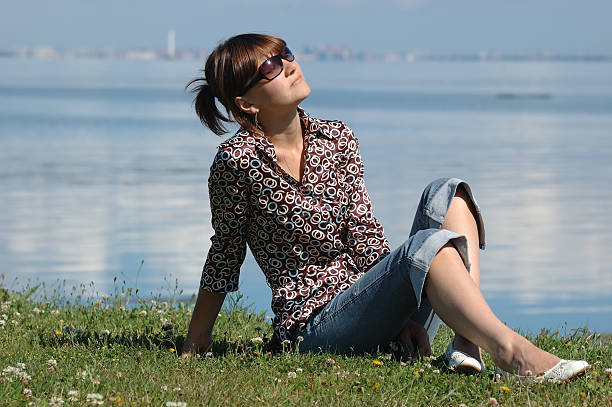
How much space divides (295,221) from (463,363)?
1.08 metres

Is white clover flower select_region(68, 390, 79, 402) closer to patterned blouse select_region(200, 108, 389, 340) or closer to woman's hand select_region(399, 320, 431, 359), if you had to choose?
patterned blouse select_region(200, 108, 389, 340)

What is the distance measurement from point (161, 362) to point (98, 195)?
12169 millimetres

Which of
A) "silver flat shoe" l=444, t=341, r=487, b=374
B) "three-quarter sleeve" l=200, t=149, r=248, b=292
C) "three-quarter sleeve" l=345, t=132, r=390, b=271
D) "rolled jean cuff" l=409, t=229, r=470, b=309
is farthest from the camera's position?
"three-quarter sleeve" l=345, t=132, r=390, b=271

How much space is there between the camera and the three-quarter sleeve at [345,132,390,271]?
18.3 feet

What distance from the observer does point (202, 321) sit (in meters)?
5.63

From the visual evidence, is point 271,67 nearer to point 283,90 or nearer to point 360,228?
point 283,90

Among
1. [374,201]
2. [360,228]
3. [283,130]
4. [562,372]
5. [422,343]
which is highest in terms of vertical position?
[283,130]

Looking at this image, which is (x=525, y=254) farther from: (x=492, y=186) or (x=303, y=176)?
(x=303, y=176)

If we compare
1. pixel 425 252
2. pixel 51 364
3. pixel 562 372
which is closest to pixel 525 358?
pixel 562 372

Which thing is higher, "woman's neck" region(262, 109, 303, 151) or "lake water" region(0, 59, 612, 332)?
"woman's neck" region(262, 109, 303, 151)

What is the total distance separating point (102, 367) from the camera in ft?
17.3

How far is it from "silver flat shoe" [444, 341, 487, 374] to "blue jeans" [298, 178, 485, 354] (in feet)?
0.95

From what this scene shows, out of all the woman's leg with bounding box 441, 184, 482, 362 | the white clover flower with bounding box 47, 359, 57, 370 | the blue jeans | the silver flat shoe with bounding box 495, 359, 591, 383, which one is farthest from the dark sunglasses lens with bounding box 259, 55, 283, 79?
the silver flat shoe with bounding box 495, 359, 591, 383

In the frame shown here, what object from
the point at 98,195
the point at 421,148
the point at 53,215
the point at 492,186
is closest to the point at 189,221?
the point at 53,215
